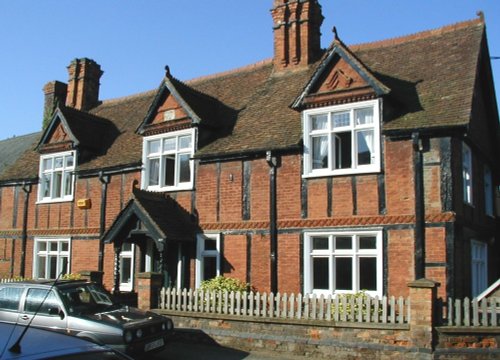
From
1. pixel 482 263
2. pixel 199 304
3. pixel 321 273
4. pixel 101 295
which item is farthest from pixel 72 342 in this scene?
pixel 482 263

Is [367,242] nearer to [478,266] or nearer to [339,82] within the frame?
[478,266]

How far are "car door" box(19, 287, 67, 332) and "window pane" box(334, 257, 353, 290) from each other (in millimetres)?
7136

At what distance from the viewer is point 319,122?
1557 cm

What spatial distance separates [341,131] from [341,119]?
15.5 inches

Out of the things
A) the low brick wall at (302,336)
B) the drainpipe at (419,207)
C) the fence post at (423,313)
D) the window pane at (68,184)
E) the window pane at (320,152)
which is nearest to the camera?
the fence post at (423,313)

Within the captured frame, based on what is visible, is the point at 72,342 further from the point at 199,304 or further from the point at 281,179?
the point at 281,179

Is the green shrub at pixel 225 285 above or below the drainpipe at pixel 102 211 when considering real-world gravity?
below

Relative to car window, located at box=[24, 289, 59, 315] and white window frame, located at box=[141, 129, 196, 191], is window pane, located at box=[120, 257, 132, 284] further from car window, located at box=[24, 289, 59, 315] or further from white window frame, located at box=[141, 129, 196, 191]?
car window, located at box=[24, 289, 59, 315]

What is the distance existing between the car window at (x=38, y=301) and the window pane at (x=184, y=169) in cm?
724

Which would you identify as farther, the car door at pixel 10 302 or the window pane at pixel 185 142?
the window pane at pixel 185 142

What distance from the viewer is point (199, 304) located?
14.4 m

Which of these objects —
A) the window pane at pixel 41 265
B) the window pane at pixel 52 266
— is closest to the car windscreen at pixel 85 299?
the window pane at pixel 52 266

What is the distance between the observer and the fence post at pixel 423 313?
11.0m

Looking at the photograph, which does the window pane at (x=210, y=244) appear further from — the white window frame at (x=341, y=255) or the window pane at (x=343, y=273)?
the window pane at (x=343, y=273)
